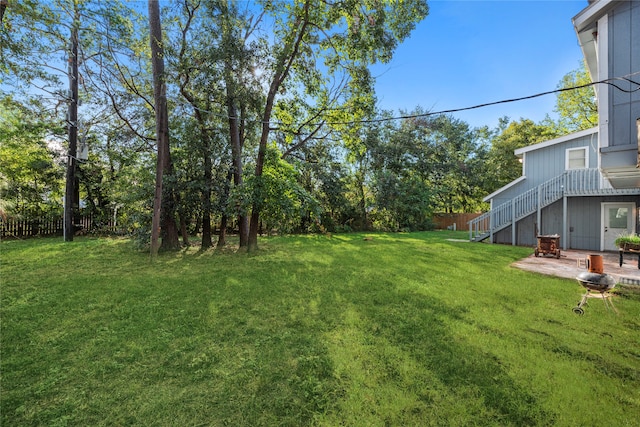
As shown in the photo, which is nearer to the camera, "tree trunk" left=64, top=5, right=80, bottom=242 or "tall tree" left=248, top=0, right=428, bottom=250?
"tall tree" left=248, top=0, right=428, bottom=250

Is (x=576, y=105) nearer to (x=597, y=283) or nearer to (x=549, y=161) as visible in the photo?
(x=549, y=161)

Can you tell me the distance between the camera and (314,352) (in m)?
3.11

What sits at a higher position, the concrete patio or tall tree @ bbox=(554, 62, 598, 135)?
tall tree @ bbox=(554, 62, 598, 135)

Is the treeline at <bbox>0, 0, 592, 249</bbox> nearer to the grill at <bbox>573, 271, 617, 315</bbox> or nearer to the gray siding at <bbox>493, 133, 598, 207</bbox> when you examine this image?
the grill at <bbox>573, 271, 617, 315</bbox>

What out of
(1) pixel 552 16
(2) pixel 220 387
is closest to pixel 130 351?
(2) pixel 220 387

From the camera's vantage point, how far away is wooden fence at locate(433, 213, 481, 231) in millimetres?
20547

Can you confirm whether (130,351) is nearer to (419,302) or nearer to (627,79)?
(419,302)

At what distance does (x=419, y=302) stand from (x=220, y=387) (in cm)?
337

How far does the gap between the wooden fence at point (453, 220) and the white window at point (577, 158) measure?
32.1ft

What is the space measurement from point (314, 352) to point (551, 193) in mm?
12319

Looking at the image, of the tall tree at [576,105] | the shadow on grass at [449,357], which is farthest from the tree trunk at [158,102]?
the tall tree at [576,105]

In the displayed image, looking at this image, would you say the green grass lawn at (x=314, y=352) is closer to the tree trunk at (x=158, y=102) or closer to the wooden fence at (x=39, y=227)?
the tree trunk at (x=158, y=102)

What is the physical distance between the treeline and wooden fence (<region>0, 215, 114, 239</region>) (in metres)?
0.55

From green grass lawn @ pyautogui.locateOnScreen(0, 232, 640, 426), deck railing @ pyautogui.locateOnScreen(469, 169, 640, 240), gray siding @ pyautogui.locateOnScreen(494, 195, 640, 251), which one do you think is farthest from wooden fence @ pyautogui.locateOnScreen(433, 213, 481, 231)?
green grass lawn @ pyautogui.locateOnScreen(0, 232, 640, 426)
